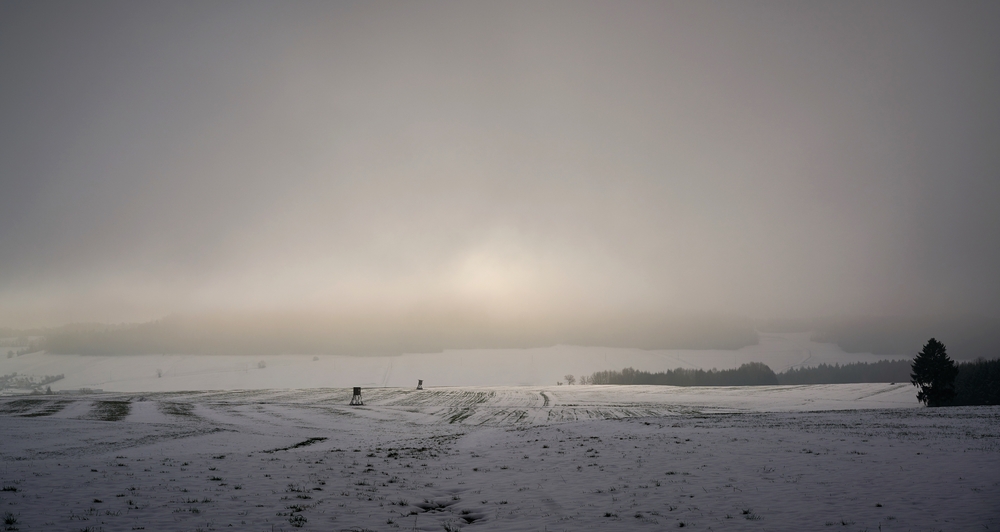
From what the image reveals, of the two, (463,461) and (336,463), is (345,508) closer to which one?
(336,463)

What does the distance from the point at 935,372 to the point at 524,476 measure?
8021 cm

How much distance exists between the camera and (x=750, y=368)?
196625 mm

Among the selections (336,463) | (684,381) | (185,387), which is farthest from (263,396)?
(684,381)

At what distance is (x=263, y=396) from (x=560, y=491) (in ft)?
268

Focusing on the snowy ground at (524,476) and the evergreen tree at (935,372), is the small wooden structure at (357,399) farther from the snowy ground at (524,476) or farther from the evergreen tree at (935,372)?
the evergreen tree at (935,372)

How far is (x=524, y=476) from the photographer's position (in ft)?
73.6

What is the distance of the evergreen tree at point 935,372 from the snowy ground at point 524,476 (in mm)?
31533

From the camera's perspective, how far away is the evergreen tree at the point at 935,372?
221ft

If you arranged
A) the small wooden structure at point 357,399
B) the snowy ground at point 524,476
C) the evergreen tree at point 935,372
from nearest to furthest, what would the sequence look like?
the snowy ground at point 524,476 → the evergreen tree at point 935,372 → the small wooden structure at point 357,399

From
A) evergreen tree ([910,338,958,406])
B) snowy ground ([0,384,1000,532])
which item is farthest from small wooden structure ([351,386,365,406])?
evergreen tree ([910,338,958,406])

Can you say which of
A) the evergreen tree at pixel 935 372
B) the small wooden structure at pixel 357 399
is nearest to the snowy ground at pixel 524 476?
the small wooden structure at pixel 357 399

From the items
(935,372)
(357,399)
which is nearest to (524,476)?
(357,399)

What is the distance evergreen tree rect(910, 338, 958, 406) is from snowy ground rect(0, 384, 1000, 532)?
103 feet

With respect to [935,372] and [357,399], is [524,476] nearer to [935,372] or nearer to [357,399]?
[357,399]
